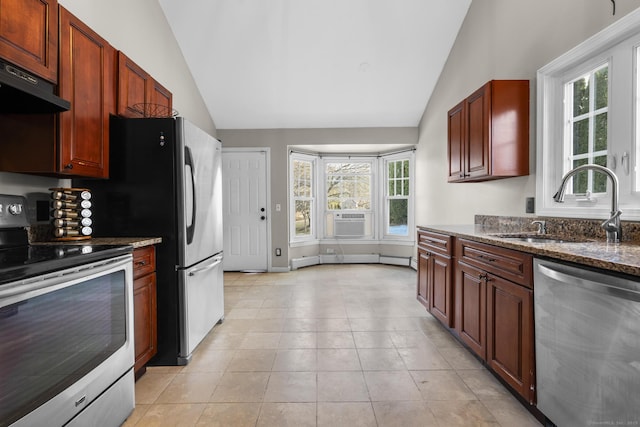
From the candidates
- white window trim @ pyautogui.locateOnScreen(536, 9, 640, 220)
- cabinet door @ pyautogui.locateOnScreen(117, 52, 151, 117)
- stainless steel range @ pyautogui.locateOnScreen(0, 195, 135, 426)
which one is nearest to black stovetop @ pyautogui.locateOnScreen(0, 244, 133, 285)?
stainless steel range @ pyautogui.locateOnScreen(0, 195, 135, 426)

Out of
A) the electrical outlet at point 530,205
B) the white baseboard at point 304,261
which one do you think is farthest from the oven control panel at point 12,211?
the white baseboard at point 304,261

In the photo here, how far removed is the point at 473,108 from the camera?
282 centimetres

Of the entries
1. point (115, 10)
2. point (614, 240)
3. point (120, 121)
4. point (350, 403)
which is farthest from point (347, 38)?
point (350, 403)

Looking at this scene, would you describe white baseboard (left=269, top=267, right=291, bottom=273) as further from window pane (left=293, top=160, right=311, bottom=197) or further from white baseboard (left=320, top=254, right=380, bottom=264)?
window pane (left=293, top=160, right=311, bottom=197)

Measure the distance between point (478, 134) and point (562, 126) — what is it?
0.57 meters

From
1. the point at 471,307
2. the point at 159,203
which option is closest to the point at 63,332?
the point at 159,203

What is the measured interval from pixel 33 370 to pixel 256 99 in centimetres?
430

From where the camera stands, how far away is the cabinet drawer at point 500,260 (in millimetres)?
1688

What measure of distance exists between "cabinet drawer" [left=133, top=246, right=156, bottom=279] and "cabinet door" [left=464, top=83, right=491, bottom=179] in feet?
8.56

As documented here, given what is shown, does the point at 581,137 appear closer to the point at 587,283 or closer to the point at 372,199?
the point at 587,283

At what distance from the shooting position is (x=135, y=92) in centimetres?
264

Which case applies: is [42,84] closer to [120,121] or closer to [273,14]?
[120,121]

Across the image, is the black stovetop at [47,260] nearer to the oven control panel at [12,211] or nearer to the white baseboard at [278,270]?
the oven control panel at [12,211]

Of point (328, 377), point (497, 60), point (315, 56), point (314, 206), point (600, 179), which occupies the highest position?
point (315, 56)
